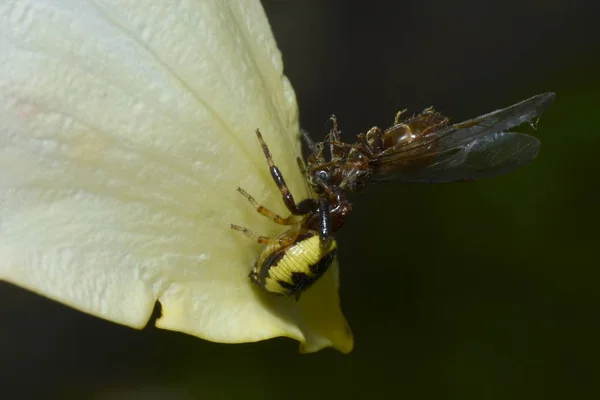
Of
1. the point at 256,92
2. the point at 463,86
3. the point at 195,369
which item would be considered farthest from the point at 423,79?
the point at 256,92

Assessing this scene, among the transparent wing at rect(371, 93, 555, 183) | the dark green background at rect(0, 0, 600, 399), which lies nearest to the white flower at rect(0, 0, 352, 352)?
the transparent wing at rect(371, 93, 555, 183)

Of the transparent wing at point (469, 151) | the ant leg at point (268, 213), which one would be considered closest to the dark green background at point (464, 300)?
the transparent wing at point (469, 151)

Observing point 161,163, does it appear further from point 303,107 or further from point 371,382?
point 303,107

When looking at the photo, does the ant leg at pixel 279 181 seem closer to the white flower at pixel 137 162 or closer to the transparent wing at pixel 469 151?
the white flower at pixel 137 162

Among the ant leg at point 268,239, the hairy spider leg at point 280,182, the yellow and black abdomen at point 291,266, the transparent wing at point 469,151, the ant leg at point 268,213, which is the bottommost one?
the yellow and black abdomen at point 291,266

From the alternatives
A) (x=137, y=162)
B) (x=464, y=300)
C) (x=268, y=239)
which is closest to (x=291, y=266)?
(x=268, y=239)

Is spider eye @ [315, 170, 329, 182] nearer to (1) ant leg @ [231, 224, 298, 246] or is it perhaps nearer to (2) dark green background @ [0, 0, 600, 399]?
(1) ant leg @ [231, 224, 298, 246]
